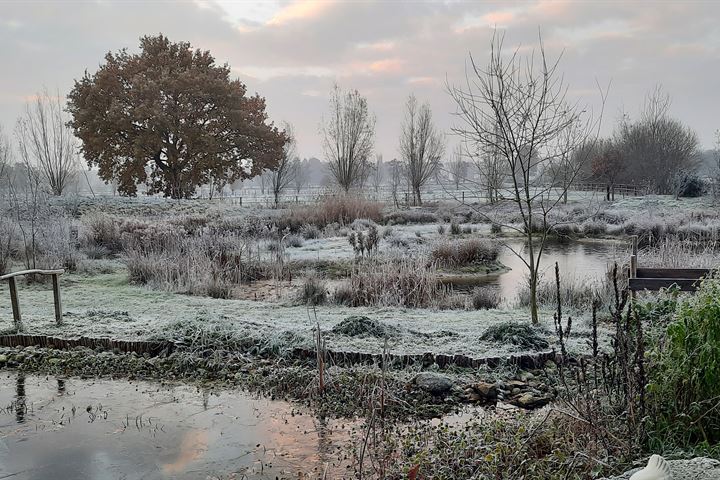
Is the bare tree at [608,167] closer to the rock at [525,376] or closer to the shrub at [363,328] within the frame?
the shrub at [363,328]

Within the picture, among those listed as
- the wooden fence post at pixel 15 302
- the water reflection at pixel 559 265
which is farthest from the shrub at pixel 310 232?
the wooden fence post at pixel 15 302

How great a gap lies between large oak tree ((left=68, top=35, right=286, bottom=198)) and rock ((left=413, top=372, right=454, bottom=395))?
2219 cm

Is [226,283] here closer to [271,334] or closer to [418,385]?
[271,334]

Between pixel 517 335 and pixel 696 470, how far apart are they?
380 cm

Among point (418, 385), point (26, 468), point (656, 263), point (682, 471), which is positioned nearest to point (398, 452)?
point (418, 385)

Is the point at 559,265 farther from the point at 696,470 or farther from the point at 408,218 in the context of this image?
the point at 696,470

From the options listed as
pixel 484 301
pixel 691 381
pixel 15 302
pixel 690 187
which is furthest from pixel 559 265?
pixel 690 187

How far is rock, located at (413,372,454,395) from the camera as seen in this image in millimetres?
4824

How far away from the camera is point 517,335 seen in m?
5.71

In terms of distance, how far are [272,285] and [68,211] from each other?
12.5 meters

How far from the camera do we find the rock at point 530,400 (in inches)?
183

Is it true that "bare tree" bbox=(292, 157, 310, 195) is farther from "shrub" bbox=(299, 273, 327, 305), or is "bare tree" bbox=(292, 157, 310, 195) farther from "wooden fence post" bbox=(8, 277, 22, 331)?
"wooden fence post" bbox=(8, 277, 22, 331)

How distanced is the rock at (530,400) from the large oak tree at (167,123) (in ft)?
74.5

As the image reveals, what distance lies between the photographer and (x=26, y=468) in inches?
148
